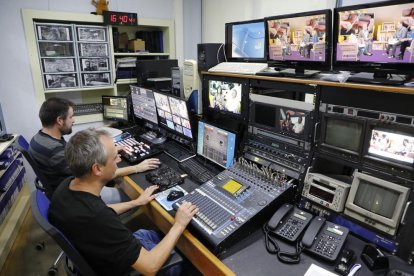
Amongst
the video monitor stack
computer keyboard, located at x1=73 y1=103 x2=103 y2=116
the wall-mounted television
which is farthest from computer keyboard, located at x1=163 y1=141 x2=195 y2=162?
computer keyboard, located at x1=73 y1=103 x2=103 y2=116

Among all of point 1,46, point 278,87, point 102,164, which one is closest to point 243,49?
point 278,87

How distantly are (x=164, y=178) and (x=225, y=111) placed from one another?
636 millimetres

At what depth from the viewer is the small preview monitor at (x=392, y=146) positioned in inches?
42.8

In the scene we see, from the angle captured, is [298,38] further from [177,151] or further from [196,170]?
[177,151]

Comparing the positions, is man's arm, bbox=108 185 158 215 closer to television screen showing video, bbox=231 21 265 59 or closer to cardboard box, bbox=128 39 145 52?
television screen showing video, bbox=231 21 265 59

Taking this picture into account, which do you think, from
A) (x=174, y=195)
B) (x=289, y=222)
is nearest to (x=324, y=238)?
(x=289, y=222)

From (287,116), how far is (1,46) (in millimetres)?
3061

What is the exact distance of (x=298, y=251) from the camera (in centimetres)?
115

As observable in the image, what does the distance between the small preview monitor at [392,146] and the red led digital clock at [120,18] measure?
10.2 ft

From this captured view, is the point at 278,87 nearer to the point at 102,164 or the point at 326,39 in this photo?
the point at 326,39

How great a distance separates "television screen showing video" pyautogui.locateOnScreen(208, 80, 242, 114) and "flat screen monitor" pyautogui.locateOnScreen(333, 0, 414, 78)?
Result: 66cm

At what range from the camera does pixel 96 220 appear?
1106 millimetres

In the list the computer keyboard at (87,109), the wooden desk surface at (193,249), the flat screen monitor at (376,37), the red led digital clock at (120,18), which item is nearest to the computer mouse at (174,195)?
the wooden desk surface at (193,249)

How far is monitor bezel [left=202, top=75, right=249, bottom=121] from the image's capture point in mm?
1715
